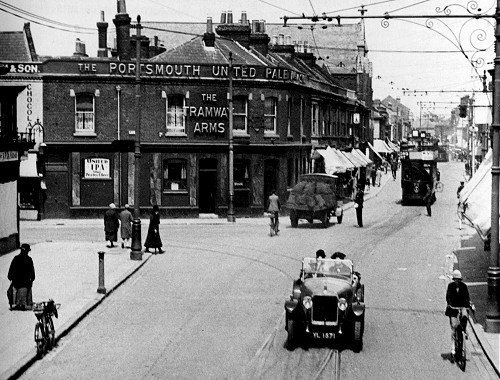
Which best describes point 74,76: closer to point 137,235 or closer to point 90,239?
point 90,239

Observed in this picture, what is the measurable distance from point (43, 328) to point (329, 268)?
19.0 ft

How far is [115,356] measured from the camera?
562 inches

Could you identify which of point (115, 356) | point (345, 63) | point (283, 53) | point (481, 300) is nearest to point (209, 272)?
point (481, 300)

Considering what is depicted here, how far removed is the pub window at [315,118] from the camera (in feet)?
165

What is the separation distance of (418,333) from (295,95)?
30069 mm

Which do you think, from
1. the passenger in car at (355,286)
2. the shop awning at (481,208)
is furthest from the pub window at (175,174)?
the passenger in car at (355,286)

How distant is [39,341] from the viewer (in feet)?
46.1

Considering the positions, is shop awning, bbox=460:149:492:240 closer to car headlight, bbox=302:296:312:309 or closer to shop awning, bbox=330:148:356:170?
car headlight, bbox=302:296:312:309

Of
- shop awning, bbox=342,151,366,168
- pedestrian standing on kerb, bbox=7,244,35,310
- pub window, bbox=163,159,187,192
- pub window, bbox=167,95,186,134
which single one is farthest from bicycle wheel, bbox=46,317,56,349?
shop awning, bbox=342,151,366,168

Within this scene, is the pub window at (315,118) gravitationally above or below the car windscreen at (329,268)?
above

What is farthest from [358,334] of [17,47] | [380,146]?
[380,146]

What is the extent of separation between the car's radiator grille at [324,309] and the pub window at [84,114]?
2755 cm

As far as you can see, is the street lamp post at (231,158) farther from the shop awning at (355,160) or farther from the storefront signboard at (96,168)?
the shop awning at (355,160)

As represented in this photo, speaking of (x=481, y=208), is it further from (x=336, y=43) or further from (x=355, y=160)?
(x=336, y=43)
